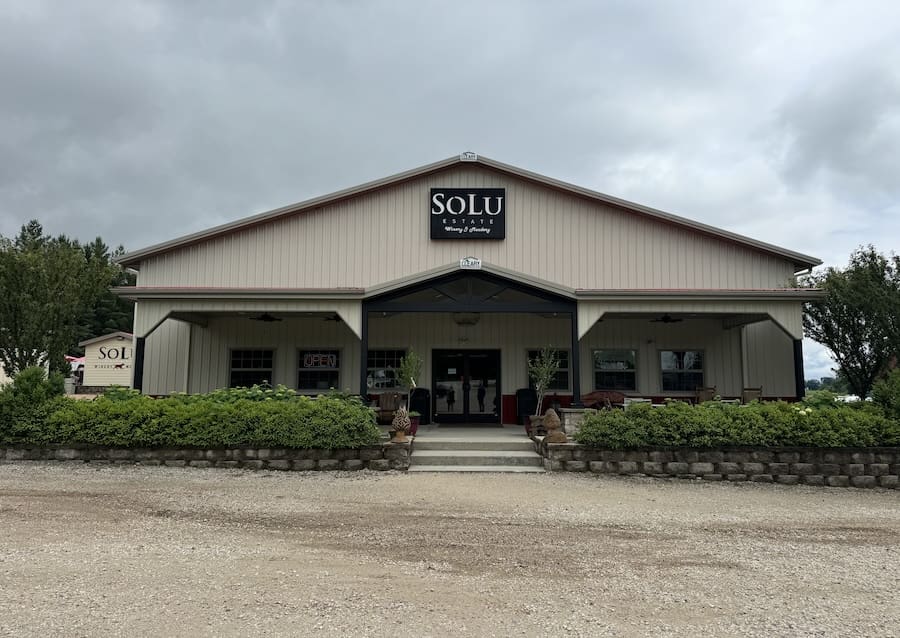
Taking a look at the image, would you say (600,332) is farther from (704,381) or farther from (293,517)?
(293,517)

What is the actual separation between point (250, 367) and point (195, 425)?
5213mm

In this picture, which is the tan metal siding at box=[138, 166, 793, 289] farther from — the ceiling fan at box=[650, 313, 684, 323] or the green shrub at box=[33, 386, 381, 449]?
the green shrub at box=[33, 386, 381, 449]

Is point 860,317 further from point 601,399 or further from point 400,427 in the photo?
point 400,427

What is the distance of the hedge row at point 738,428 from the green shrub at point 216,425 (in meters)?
3.76

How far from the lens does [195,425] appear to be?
9070 millimetres

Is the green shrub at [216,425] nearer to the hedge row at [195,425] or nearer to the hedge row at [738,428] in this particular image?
the hedge row at [195,425]

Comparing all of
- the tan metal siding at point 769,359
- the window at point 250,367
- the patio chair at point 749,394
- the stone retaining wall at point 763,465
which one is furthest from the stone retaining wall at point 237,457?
the tan metal siding at point 769,359

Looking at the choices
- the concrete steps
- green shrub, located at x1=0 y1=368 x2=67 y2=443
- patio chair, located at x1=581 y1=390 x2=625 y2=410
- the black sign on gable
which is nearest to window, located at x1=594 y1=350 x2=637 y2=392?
patio chair, located at x1=581 y1=390 x2=625 y2=410

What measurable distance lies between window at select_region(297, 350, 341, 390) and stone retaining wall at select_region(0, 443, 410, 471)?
5105 mm

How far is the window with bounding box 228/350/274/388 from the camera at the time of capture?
556 inches

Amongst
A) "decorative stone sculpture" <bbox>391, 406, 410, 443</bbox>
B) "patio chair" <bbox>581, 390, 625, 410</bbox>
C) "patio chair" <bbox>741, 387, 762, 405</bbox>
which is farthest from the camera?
"patio chair" <bbox>581, 390, 625, 410</bbox>

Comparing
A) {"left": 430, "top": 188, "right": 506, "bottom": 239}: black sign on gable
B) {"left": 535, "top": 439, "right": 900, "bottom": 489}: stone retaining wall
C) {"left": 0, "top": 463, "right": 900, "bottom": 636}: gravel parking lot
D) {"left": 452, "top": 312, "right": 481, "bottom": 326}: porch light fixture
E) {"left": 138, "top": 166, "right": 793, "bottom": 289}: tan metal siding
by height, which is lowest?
{"left": 0, "top": 463, "right": 900, "bottom": 636}: gravel parking lot

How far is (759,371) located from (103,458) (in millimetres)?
13764

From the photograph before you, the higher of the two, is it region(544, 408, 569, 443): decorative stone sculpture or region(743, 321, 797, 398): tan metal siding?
region(743, 321, 797, 398): tan metal siding
